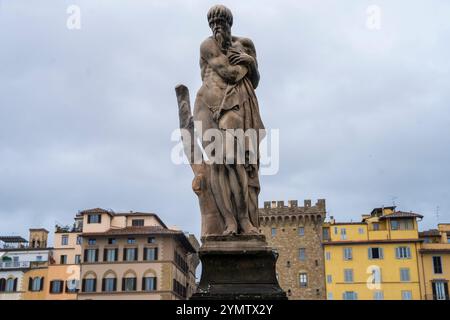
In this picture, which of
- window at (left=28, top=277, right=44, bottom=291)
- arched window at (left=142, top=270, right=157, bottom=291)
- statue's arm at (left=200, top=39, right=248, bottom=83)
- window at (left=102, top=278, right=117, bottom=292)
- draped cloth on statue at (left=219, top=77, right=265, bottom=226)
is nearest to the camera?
draped cloth on statue at (left=219, top=77, right=265, bottom=226)

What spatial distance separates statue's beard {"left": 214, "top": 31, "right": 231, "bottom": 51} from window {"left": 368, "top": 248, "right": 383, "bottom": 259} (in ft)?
230

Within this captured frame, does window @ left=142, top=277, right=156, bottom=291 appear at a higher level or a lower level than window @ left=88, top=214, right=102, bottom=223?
lower

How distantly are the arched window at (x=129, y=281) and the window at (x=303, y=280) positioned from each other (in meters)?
26.3

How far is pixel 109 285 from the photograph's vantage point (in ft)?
242

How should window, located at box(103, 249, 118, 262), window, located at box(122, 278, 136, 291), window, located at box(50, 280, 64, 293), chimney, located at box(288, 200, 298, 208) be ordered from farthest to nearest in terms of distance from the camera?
chimney, located at box(288, 200, 298, 208), window, located at box(50, 280, 64, 293), window, located at box(103, 249, 118, 262), window, located at box(122, 278, 136, 291)

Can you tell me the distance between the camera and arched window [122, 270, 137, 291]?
7350 centimetres

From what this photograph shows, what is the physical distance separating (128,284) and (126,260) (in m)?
3.02

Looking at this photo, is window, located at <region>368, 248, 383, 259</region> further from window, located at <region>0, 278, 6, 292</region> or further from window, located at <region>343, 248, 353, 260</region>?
window, located at <region>0, 278, 6, 292</region>

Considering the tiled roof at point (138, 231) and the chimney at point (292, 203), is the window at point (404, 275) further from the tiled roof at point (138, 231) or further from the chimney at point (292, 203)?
the tiled roof at point (138, 231)

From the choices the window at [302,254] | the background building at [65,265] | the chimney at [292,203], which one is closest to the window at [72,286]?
the background building at [65,265]

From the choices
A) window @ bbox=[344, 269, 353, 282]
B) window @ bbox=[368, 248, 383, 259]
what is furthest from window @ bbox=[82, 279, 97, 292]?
window @ bbox=[368, 248, 383, 259]

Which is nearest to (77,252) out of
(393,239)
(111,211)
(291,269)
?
(111,211)

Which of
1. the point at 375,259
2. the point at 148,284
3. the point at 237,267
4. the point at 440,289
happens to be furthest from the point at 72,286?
the point at 237,267

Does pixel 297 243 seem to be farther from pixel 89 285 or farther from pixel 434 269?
pixel 89 285
